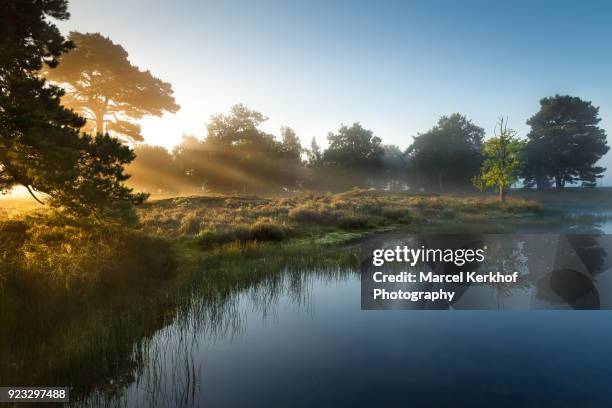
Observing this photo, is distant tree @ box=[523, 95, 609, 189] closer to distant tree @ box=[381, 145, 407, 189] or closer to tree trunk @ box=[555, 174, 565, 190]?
tree trunk @ box=[555, 174, 565, 190]

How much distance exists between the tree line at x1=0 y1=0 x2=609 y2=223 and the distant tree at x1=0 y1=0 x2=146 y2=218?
0.03 m

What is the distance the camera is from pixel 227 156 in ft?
206

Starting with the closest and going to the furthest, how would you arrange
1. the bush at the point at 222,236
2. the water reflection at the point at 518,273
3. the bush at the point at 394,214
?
the water reflection at the point at 518,273
the bush at the point at 222,236
the bush at the point at 394,214

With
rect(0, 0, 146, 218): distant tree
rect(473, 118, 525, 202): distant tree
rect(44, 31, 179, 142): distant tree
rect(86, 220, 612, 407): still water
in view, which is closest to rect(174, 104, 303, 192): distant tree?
rect(44, 31, 179, 142): distant tree

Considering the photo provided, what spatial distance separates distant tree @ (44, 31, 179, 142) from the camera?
31828mm

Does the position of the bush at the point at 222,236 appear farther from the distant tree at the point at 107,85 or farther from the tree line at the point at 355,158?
the tree line at the point at 355,158

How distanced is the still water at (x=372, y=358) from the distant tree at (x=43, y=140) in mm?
4457

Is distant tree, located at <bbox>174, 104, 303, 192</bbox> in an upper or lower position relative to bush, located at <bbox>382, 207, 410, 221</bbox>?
upper

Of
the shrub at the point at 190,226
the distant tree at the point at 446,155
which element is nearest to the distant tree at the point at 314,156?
the distant tree at the point at 446,155

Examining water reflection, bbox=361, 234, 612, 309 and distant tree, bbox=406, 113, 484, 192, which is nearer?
water reflection, bbox=361, 234, 612, 309

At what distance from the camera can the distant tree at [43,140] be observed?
8492 millimetres

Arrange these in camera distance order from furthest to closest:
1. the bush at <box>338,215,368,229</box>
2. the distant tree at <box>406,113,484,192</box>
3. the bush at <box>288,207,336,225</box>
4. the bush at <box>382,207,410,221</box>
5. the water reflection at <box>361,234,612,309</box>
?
the distant tree at <box>406,113,484,192</box>, the bush at <box>382,207,410,221</box>, the bush at <box>288,207,336,225</box>, the bush at <box>338,215,368,229</box>, the water reflection at <box>361,234,612,309</box>

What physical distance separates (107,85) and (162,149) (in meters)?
30.9

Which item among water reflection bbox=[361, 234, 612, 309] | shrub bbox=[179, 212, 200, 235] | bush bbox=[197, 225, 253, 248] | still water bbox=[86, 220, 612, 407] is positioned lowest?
still water bbox=[86, 220, 612, 407]
